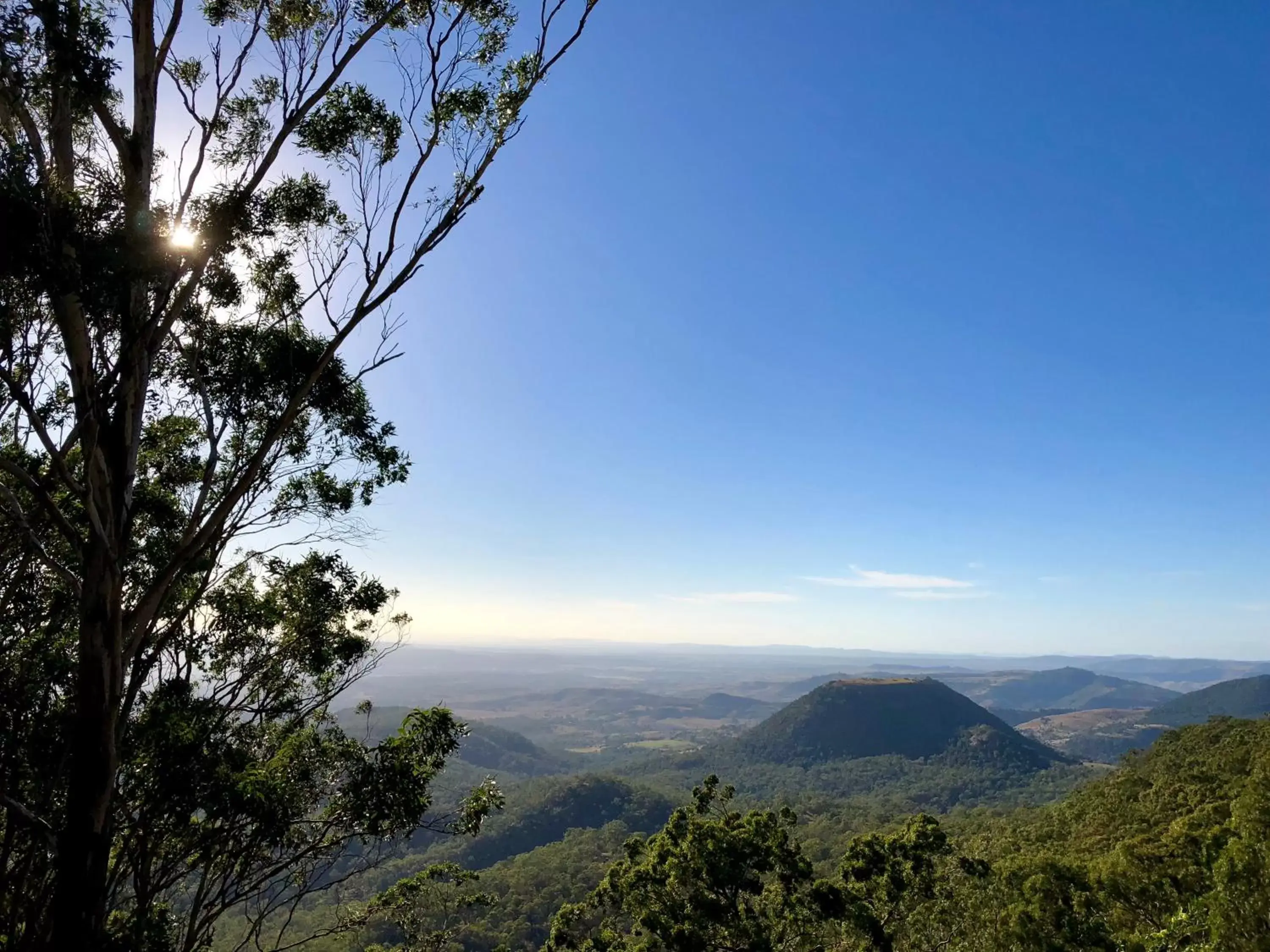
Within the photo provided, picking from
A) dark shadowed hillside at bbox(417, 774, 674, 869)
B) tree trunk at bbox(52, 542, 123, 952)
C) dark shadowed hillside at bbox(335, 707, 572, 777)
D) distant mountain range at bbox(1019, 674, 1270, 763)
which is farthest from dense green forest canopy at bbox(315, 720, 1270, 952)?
distant mountain range at bbox(1019, 674, 1270, 763)

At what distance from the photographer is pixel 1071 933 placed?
1255 centimetres

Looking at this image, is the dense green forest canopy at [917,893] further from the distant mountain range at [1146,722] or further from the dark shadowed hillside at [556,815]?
the distant mountain range at [1146,722]

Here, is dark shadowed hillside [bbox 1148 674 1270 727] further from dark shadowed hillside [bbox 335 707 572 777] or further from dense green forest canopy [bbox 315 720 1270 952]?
dense green forest canopy [bbox 315 720 1270 952]

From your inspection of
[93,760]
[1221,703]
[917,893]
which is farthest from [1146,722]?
[93,760]

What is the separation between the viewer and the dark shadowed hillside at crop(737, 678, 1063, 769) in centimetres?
13250

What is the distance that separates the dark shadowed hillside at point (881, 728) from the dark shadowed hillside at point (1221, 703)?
76.2 meters

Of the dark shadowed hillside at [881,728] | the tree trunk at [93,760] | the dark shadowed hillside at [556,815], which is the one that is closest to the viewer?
the tree trunk at [93,760]

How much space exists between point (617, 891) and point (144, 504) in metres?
11.9

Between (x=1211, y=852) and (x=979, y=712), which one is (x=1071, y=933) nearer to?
(x=1211, y=852)

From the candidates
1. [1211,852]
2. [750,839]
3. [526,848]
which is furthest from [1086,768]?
[750,839]

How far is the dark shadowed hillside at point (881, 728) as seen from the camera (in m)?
132

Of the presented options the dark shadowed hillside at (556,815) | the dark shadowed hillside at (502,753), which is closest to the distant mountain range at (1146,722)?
the dark shadowed hillside at (556,815)

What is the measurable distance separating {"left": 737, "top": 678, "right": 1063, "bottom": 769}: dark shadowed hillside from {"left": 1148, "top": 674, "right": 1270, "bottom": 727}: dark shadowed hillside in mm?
76226

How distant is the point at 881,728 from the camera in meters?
144
